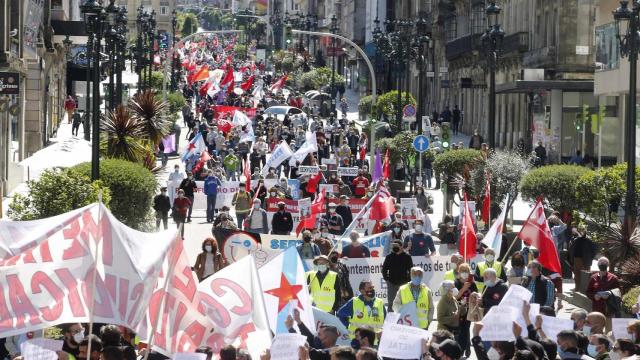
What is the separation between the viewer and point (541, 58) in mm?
62000

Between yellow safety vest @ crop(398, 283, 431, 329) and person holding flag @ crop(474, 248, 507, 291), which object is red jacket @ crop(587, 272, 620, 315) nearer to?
person holding flag @ crop(474, 248, 507, 291)

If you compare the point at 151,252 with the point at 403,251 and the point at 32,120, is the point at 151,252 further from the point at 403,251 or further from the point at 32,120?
the point at 32,120

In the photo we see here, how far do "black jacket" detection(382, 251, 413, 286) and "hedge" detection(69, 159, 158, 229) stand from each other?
6165mm

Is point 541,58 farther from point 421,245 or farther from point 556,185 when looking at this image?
point 421,245

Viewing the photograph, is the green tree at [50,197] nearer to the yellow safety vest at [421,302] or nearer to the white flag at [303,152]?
the yellow safety vest at [421,302]

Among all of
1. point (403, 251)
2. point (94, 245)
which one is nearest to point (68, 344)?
point (94, 245)

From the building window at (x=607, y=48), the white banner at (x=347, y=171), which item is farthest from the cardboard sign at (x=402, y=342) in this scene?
the building window at (x=607, y=48)

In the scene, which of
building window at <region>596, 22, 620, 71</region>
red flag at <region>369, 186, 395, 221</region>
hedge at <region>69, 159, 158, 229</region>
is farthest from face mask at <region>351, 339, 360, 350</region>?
building window at <region>596, 22, 620, 71</region>

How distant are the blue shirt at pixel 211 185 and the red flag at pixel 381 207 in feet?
27.7

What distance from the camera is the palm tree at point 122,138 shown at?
33.3 m

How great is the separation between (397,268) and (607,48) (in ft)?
95.6

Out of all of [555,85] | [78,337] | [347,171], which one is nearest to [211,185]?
[347,171]

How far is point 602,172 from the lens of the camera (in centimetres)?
2647

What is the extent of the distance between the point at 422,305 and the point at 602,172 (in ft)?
32.0
